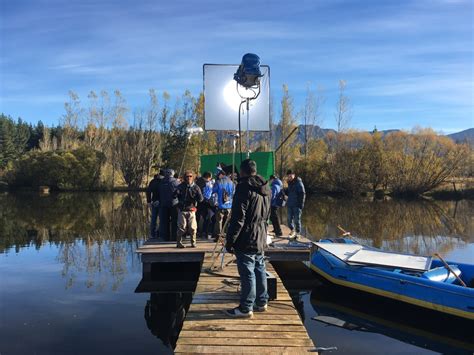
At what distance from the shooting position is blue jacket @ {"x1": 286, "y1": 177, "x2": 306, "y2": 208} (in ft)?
34.3

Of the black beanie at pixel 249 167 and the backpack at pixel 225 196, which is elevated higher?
the black beanie at pixel 249 167

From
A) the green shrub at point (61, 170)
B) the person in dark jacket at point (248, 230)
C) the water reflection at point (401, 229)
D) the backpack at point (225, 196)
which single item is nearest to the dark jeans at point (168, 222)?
the backpack at point (225, 196)

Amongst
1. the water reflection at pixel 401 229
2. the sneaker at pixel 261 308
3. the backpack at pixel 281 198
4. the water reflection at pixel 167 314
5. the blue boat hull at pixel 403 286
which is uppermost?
the backpack at pixel 281 198

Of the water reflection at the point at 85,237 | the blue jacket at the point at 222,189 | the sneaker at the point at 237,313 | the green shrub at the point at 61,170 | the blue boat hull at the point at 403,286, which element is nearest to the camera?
the sneaker at the point at 237,313

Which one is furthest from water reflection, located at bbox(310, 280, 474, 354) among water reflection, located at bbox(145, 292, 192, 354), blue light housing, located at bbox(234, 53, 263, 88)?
blue light housing, located at bbox(234, 53, 263, 88)

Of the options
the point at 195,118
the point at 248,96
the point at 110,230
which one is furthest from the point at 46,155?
the point at 248,96

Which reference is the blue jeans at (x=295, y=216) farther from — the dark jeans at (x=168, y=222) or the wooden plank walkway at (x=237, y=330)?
the wooden plank walkway at (x=237, y=330)

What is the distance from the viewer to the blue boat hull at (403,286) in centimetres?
639

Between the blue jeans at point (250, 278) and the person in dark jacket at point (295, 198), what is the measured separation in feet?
17.2

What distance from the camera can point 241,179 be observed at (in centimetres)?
509

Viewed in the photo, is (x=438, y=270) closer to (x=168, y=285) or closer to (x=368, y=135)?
(x=168, y=285)

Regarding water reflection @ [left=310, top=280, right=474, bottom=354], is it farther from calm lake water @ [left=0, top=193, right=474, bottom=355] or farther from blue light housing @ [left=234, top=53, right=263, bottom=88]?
blue light housing @ [left=234, top=53, right=263, bottom=88]

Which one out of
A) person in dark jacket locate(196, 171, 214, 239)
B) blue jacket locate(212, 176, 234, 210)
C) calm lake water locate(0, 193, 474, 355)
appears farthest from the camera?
person in dark jacket locate(196, 171, 214, 239)

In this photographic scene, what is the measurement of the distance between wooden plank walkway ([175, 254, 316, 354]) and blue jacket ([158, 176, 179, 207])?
3.95 m
